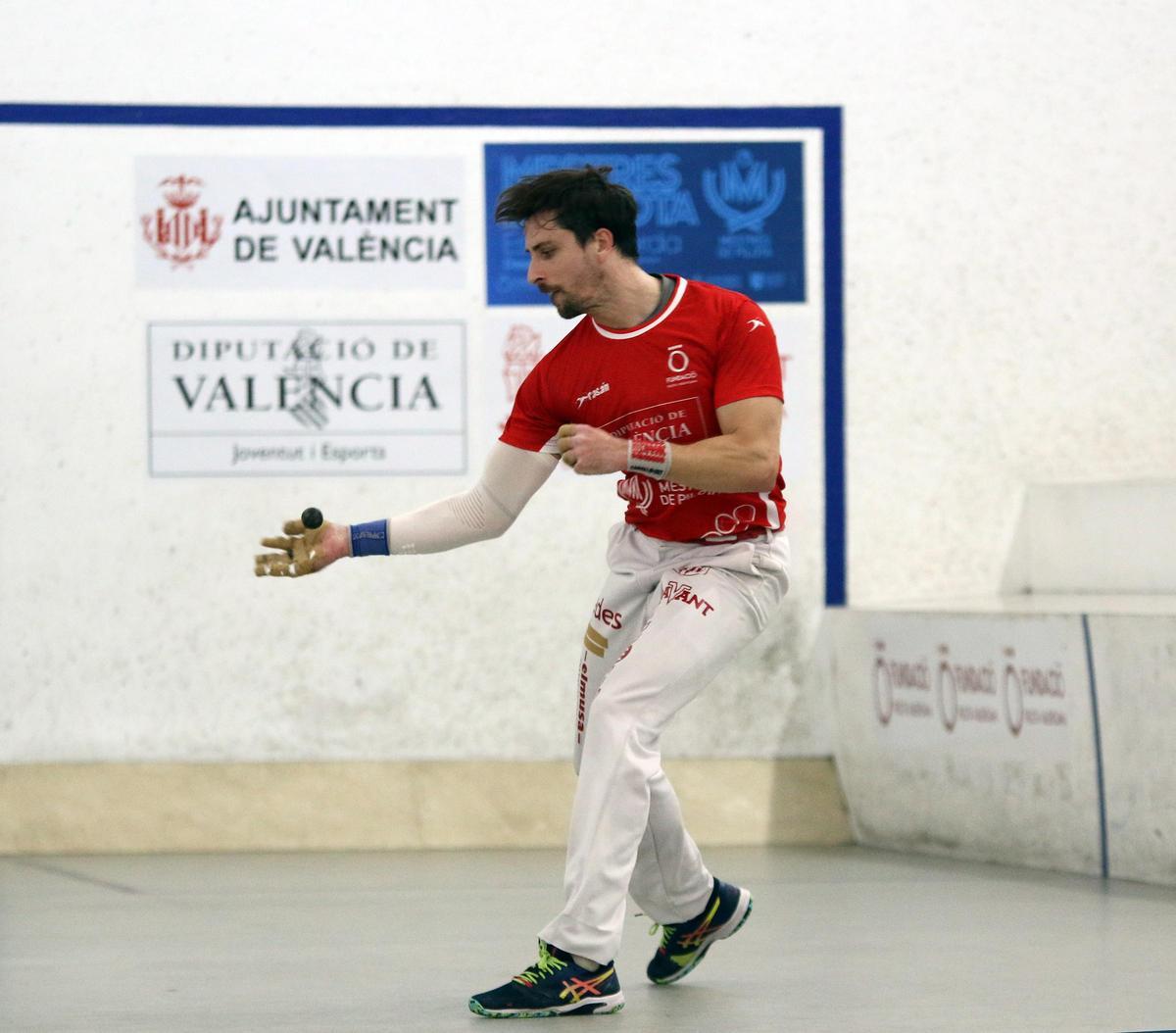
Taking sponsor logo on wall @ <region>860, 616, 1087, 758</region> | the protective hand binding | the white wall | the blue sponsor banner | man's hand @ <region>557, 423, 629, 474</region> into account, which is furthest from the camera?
the blue sponsor banner

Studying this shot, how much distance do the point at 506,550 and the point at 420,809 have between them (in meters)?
0.93

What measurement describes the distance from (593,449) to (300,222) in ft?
10.4

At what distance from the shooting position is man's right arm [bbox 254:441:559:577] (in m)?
3.76

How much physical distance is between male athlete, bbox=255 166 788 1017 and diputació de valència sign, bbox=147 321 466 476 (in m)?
2.35

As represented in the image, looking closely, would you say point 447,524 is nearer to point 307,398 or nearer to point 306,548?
point 306,548

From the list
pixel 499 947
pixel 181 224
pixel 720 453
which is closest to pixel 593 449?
pixel 720 453

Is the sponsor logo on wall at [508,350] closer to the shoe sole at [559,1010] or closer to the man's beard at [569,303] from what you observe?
the man's beard at [569,303]

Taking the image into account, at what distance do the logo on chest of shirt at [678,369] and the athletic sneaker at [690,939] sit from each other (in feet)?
3.53

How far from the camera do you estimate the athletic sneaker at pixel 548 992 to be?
132 inches

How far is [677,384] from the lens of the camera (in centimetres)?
359

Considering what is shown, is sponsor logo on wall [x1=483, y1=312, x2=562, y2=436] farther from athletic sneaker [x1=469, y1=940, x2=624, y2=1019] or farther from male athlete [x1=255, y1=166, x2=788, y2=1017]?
athletic sneaker [x1=469, y1=940, x2=624, y2=1019]

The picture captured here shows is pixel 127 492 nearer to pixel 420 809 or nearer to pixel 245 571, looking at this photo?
pixel 245 571

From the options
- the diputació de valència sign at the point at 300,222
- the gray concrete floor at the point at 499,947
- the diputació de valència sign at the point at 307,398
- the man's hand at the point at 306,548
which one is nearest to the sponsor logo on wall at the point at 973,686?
the gray concrete floor at the point at 499,947

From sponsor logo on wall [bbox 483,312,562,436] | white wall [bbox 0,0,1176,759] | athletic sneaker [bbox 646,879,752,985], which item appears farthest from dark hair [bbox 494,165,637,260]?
white wall [bbox 0,0,1176,759]
